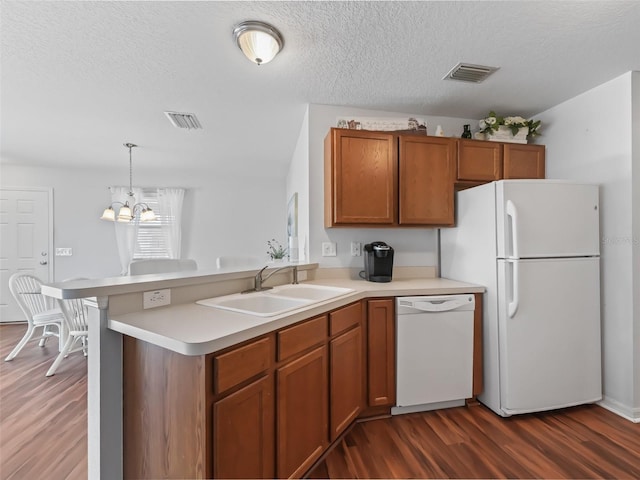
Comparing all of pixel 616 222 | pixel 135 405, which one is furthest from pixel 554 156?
pixel 135 405

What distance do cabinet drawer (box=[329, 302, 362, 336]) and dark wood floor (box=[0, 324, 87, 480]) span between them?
1.50 metres

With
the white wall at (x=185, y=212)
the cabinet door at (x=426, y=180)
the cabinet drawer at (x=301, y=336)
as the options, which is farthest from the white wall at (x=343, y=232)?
the white wall at (x=185, y=212)

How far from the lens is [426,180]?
249 centimetres

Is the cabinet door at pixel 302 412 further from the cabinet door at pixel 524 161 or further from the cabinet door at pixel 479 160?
the cabinet door at pixel 524 161

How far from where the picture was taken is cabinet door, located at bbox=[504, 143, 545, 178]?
2.63 metres

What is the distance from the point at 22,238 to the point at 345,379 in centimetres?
554

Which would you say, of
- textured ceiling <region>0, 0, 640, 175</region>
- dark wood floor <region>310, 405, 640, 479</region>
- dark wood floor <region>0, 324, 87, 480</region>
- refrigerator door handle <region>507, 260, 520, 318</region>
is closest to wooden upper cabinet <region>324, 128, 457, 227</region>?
textured ceiling <region>0, 0, 640, 175</region>

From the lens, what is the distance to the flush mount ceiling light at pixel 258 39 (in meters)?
1.60

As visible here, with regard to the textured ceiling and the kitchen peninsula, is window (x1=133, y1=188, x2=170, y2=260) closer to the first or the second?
the textured ceiling

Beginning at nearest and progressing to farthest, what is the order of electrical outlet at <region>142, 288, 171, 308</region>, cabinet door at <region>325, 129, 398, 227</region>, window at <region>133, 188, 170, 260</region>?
Result: electrical outlet at <region>142, 288, 171, 308</region>, cabinet door at <region>325, 129, 398, 227</region>, window at <region>133, 188, 170, 260</region>

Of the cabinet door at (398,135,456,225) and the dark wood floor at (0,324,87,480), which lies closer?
the dark wood floor at (0,324,87,480)

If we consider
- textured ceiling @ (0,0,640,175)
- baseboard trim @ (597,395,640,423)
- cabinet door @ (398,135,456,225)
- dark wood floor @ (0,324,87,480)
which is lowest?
dark wood floor @ (0,324,87,480)

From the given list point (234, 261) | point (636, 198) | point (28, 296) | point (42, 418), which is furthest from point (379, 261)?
point (28, 296)

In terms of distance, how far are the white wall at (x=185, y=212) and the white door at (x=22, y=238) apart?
0.13 meters
